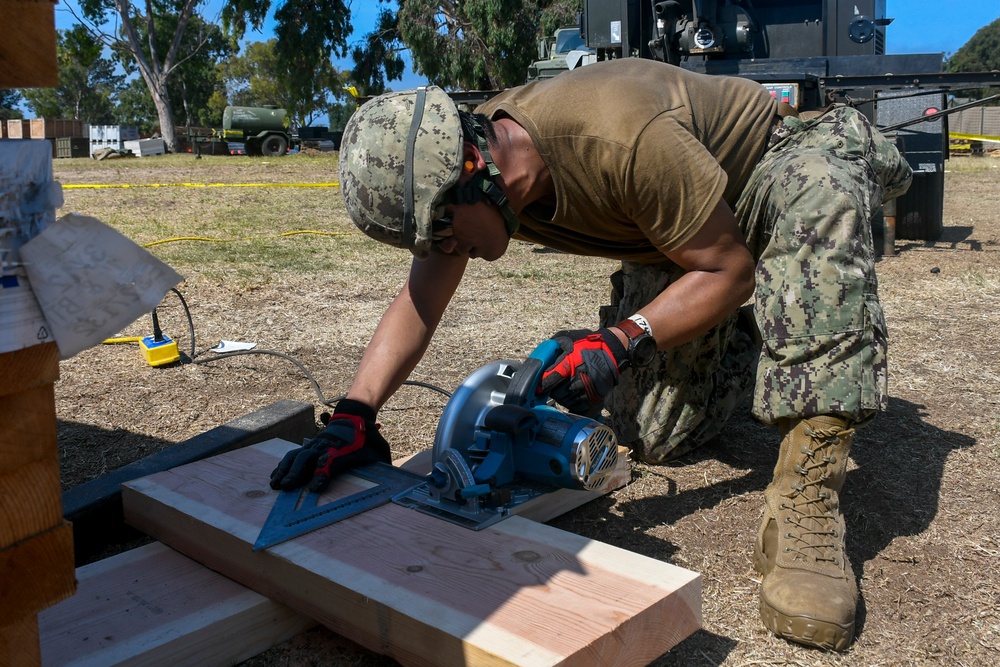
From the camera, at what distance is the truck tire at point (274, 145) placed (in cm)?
2762

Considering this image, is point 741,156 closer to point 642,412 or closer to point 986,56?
point 642,412

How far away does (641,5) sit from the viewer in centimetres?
813

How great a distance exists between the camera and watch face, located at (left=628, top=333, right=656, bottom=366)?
2.26m

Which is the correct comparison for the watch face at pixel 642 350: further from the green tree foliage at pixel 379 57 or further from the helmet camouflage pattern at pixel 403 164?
the green tree foliage at pixel 379 57

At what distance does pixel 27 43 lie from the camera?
3.55 ft

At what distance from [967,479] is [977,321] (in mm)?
2366

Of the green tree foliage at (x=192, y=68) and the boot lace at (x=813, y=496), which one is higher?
the green tree foliage at (x=192, y=68)

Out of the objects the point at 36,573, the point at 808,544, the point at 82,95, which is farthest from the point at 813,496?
the point at 82,95

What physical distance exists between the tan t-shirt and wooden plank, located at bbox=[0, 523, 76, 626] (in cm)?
160

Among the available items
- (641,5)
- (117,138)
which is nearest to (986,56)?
(117,138)

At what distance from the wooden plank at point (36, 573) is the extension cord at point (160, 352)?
3106 millimetres

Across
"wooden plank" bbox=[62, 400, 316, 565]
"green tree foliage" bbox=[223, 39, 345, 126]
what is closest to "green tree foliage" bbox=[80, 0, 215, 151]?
"green tree foliage" bbox=[223, 39, 345, 126]

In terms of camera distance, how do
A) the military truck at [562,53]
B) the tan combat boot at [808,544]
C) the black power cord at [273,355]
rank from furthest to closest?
the military truck at [562,53], the black power cord at [273,355], the tan combat boot at [808,544]

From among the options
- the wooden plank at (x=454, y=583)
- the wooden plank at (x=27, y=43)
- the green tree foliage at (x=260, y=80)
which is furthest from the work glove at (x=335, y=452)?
the green tree foliage at (x=260, y=80)
